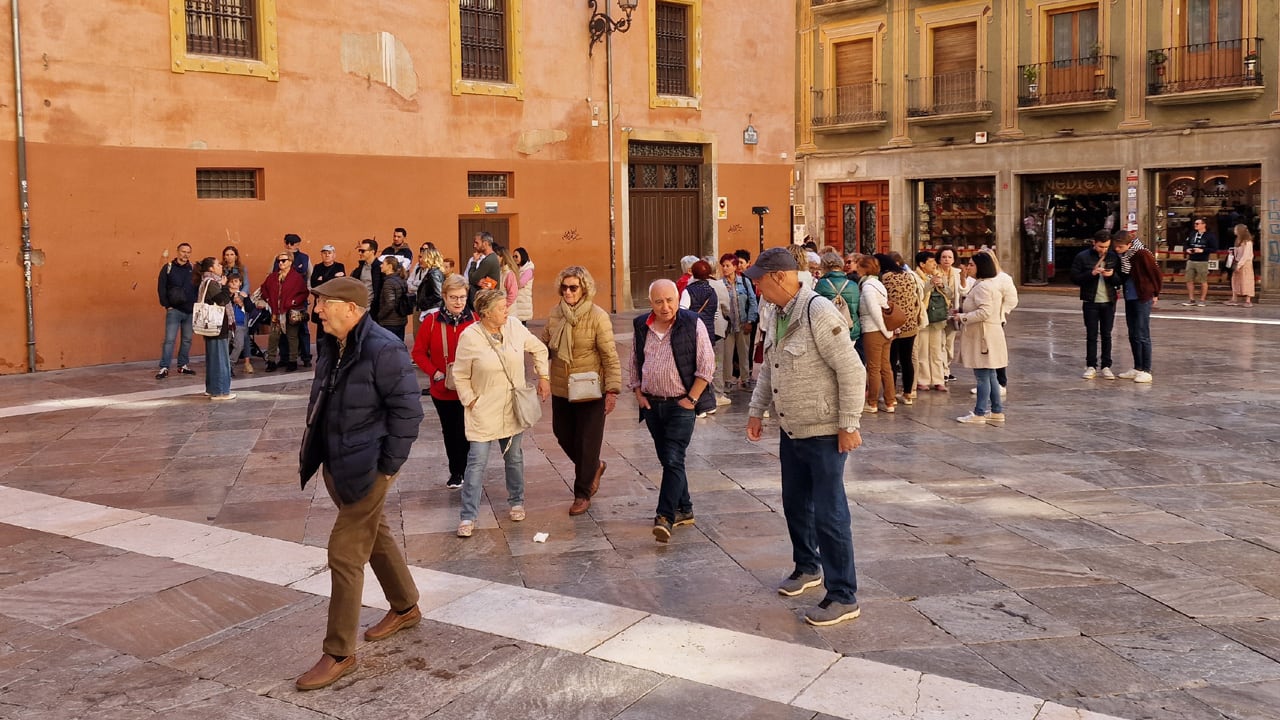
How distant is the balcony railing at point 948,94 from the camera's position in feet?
101

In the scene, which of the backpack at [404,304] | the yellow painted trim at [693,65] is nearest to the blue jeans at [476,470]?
the backpack at [404,304]

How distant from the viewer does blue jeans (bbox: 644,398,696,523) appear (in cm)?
769

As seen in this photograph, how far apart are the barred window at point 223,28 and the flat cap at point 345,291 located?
43.7 feet

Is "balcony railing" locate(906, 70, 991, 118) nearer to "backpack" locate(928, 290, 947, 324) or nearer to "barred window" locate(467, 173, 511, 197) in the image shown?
"barred window" locate(467, 173, 511, 197)

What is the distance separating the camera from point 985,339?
11.3 m

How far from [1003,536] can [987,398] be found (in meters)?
4.36

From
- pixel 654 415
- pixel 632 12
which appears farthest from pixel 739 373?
pixel 632 12

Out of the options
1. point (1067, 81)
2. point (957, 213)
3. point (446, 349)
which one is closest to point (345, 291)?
point (446, 349)

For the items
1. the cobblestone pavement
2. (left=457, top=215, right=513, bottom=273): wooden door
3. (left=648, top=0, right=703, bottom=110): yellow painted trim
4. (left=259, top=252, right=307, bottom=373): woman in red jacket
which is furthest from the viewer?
(left=648, top=0, right=703, bottom=110): yellow painted trim

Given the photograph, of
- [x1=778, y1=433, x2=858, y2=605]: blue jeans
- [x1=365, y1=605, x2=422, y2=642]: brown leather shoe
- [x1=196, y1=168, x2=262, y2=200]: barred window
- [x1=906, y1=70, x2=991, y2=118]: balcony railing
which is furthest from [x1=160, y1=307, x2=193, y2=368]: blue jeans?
[x1=906, y1=70, x2=991, y2=118]: balcony railing

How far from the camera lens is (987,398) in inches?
461

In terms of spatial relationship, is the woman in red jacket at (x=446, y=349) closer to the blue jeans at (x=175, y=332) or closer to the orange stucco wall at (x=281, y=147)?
the blue jeans at (x=175, y=332)

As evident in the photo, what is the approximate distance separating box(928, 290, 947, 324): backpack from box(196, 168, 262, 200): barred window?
1007cm

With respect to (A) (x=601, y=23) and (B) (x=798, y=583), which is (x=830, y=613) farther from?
(A) (x=601, y=23)
